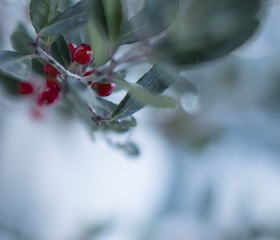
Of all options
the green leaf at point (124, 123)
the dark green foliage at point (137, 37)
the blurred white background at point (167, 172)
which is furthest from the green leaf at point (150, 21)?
the blurred white background at point (167, 172)

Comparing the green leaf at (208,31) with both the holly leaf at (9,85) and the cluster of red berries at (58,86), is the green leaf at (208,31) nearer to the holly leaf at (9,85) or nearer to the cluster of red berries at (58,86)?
the cluster of red berries at (58,86)

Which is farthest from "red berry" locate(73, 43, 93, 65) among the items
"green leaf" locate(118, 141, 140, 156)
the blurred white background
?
the blurred white background

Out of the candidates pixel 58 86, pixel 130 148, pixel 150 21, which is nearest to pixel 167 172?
pixel 130 148

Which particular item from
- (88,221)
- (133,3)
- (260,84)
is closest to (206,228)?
(88,221)

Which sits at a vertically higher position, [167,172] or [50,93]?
[167,172]

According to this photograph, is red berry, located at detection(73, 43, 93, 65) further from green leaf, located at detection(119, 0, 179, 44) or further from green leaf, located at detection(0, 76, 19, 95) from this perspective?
green leaf, located at detection(0, 76, 19, 95)

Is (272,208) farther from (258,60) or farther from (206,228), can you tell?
(258,60)

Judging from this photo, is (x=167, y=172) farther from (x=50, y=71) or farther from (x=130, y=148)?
(x=50, y=71)

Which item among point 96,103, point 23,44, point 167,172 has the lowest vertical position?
point 96,103
